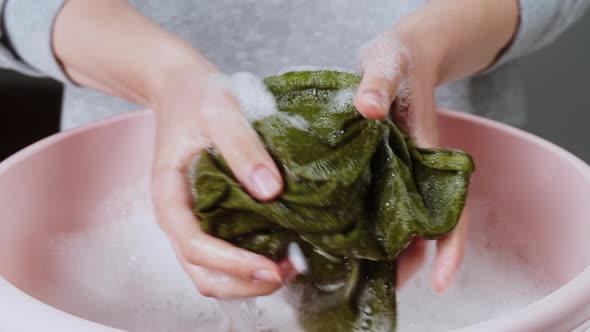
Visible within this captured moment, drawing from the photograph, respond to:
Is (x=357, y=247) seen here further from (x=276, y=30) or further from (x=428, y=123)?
(x=276, y=30)

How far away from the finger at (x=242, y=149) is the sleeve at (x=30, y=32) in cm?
30

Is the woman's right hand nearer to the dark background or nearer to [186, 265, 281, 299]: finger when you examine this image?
[186, 265, 281, 299]: finger

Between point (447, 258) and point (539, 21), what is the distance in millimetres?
392

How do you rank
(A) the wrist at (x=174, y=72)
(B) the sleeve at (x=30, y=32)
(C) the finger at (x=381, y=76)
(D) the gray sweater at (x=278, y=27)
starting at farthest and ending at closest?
(D) the gray sweater at (x=278, y=27)
(B) the sleeve at (x=30, y=32)
(A) the wrist at (x=174, y=72)
(C) the finger at (x=381, y=76)

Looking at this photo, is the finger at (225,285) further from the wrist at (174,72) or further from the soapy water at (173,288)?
the wrist at (174,72)

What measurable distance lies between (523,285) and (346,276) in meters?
0.20

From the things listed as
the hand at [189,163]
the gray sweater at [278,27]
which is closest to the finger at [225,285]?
the hand at [189,163]

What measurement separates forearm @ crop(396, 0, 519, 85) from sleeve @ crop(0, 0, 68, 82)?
1.20ft

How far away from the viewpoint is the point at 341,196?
0.43m

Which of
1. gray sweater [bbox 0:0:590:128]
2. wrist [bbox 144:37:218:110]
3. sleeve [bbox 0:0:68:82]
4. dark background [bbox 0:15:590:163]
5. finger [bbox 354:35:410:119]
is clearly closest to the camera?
finger [bbox 354:35:410:119]

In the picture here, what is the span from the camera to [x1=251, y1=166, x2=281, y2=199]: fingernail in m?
0.41

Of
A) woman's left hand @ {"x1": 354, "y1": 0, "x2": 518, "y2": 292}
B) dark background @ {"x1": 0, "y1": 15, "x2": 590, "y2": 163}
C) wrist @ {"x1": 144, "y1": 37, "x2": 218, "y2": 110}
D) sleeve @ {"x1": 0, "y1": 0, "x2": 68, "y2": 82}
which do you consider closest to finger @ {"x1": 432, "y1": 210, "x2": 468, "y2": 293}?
woman's left hand @ {"x1": 354, "y1": 0, "x2": 518, "y2": 292}

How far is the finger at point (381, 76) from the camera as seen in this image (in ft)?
1.35

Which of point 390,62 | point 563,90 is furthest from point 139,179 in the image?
point 563,90
